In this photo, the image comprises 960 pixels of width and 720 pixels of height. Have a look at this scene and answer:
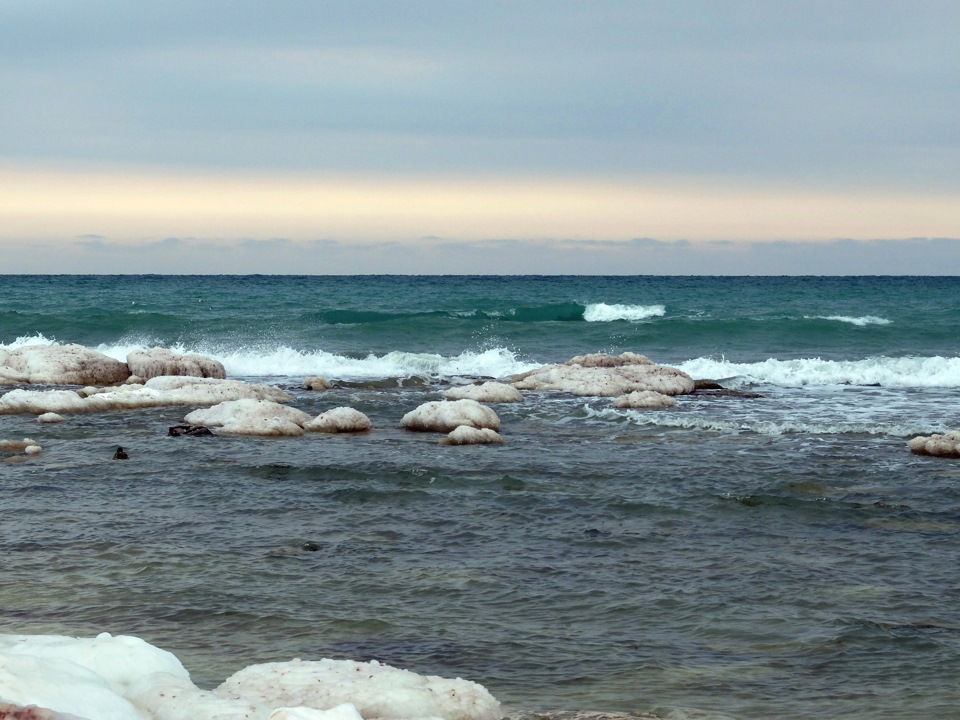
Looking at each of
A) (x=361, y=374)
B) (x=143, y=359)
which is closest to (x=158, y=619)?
(x=143, y=359)

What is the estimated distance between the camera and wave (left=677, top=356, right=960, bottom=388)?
3031 cm

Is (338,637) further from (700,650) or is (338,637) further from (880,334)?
(880,334)

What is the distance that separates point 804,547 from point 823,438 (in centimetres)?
801

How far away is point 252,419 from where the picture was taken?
65.3 ft

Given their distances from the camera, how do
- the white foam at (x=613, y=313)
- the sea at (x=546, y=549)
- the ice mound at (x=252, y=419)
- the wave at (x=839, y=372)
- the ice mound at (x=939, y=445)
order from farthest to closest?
the white foam at (x=613, y=313) → the wave at (x=839, y=372) → the ice mound at (x=252, y=419) → the ice mound at (x=939, y=445) → the sea at (x=546, y=549)

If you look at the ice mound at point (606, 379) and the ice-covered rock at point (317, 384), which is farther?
the ice-covered rock at point (317, 384)

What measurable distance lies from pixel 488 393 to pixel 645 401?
355 centimetres

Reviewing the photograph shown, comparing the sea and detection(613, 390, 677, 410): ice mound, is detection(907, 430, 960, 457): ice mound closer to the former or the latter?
the sea

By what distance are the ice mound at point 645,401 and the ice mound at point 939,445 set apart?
658 cm

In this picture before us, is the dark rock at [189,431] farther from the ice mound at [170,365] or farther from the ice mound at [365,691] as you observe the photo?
the ice mound at [365,691]

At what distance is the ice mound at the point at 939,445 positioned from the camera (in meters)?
16.9

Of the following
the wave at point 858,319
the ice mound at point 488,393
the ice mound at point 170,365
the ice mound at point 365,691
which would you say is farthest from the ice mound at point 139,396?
the wave at point 858,319

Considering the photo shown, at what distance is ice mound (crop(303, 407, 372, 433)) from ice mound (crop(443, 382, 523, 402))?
4.43 meters

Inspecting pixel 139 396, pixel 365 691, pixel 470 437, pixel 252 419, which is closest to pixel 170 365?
pixel 139 396
